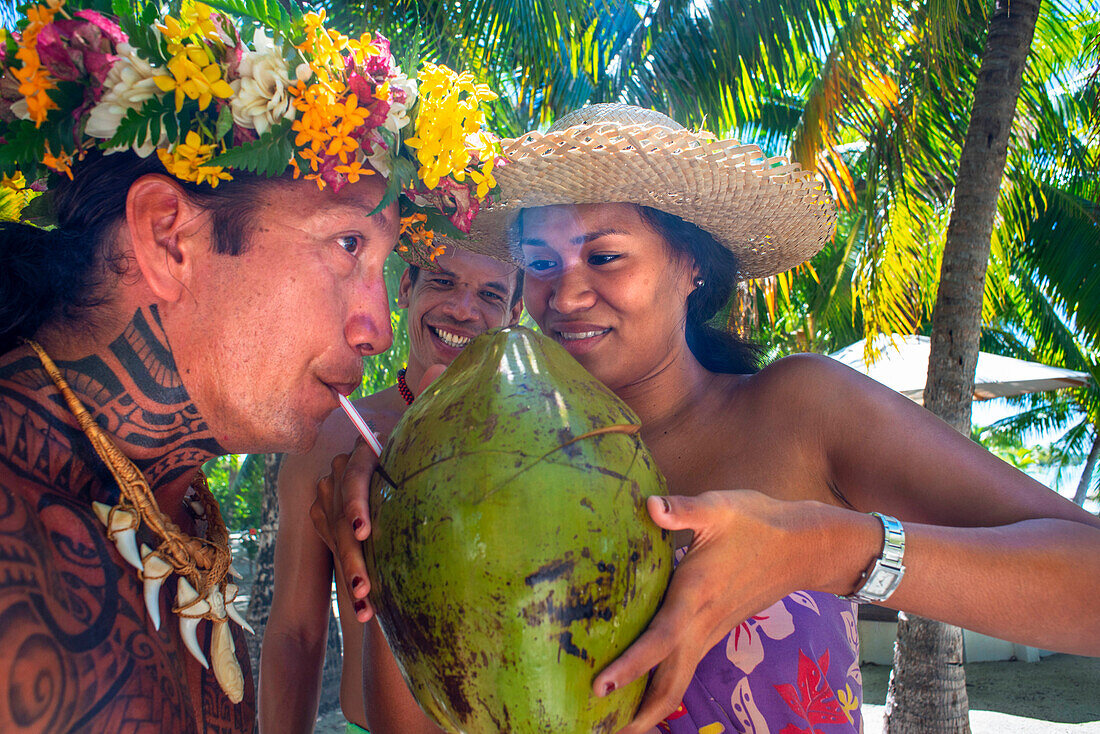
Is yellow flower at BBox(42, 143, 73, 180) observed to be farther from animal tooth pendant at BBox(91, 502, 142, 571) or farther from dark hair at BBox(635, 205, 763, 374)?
dark hair at BBox(635, 205, 763, 374)

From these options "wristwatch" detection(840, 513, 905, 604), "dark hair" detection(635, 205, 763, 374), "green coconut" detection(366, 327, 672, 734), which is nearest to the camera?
"green coconut" detection(366, 327, 672, 734)

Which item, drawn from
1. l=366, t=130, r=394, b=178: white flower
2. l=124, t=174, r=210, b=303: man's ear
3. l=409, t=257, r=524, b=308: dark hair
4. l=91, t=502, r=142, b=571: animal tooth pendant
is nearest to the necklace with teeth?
l=91, t=502, r=142, b=571: animal tooth pendant

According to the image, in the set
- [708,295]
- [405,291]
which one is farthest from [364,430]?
[405,291]

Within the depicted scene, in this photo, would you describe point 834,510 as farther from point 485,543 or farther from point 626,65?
point 626,65

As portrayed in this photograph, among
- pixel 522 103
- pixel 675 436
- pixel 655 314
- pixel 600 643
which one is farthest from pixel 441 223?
pixel 522 103

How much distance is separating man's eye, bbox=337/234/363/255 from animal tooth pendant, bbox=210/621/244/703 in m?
0.75

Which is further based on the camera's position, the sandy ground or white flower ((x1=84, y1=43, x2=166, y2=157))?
the sandy ground

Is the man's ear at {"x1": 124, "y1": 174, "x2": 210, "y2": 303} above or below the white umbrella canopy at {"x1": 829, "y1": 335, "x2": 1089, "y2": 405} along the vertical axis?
below

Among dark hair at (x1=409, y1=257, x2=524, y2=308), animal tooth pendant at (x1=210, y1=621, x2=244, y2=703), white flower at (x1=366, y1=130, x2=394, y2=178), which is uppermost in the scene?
dark hair at (x1=409, y1=257, x2=524, y2=308)

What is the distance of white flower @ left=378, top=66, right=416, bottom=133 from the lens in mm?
1484

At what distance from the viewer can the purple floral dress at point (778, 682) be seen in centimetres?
155

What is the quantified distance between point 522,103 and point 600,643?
6441mm

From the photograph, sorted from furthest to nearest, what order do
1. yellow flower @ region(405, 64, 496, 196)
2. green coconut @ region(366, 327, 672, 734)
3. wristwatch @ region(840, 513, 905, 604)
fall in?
yellow flower @ region(405, 64, 496, 196), wristwatch @ region(840, 513, 905, 604), green coconut @ region(366, 327, 672, 734)

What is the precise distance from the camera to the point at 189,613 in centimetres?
139
